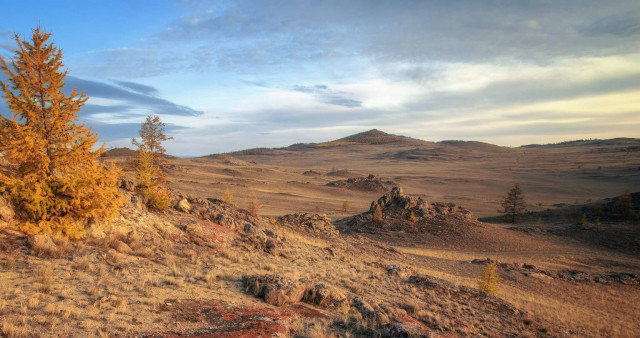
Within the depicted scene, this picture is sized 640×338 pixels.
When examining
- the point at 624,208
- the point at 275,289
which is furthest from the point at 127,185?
the point at 624,208

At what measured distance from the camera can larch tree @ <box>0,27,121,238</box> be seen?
30.8ft

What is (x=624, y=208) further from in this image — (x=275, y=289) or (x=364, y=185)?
(x=275, y=289)

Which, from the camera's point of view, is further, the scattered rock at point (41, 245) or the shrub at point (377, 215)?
the shrub at point (377, 215)

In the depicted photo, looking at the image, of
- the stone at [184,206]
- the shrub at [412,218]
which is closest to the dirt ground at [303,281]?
the stone at [184,206]

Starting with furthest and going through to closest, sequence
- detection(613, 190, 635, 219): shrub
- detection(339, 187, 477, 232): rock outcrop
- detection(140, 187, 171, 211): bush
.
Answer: detection(613, 190, 635, 219): shrub < detection(339, 187, 477, 232): rock outcrop < detection(140, 187, 171, 211): bush

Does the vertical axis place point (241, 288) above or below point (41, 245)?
below

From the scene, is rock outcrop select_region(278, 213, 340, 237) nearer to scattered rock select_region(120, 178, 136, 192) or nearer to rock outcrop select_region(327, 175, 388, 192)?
scattered rock select_region(120, 178, 136, 192)

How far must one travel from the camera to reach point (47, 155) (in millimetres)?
10008

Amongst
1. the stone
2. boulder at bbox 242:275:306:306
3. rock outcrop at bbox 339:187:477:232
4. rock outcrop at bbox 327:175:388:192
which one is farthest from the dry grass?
rock outcrop at bbox 327:175:388:192

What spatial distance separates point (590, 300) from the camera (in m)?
15.8

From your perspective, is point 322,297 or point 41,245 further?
point 322,297

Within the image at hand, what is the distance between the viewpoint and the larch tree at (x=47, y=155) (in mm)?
9391

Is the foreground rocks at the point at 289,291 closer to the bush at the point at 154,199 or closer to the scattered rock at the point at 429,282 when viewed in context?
the scattered rock at the point at 429,282

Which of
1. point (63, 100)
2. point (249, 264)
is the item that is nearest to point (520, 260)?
point (249, 264)
